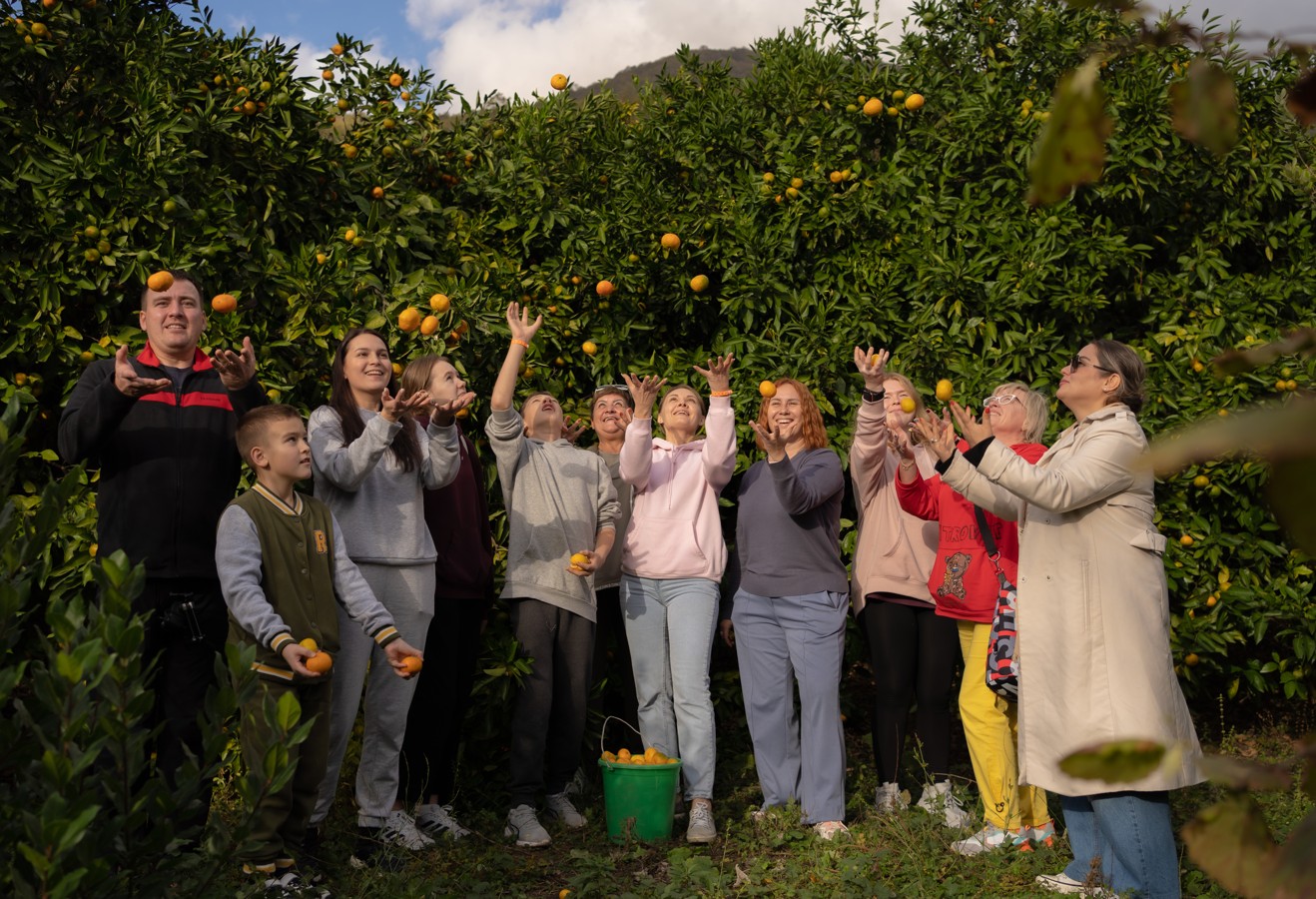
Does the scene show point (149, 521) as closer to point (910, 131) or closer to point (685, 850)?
point (685, 850)

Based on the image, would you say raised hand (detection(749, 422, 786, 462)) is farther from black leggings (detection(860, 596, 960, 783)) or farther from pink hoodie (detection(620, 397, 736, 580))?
black leggings (detection(860, 596, 960, 783))

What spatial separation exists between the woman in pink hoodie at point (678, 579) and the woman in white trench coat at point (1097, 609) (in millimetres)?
1352

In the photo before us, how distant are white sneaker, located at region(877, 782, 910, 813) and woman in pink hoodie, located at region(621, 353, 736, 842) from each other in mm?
677

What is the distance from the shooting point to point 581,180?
19.7ft

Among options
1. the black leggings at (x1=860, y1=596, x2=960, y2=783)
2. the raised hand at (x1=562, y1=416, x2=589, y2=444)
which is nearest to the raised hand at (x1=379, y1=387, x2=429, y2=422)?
the raised hand at (x1=562, y1=416, x2=589, y2=444)

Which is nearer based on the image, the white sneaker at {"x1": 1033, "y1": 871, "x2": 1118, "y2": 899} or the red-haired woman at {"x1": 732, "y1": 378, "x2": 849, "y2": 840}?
the white sneaker at {"x1": 1033, "y1": 871, "x2": 1118, "y2": 899}

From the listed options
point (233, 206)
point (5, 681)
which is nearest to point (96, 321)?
point (233, 206)

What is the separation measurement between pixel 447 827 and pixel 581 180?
3.22 meters

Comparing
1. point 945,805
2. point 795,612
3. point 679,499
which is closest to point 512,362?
point 679,499

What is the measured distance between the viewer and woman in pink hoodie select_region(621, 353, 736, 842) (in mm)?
4660

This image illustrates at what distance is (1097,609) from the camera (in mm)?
3348

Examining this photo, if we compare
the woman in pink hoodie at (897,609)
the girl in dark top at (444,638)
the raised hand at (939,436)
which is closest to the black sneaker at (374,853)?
the girl in dark top at (444,638)

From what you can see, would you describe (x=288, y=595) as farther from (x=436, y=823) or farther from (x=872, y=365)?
(x=872, y=365)

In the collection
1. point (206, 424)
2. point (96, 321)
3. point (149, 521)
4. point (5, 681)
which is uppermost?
point (96, 321)
